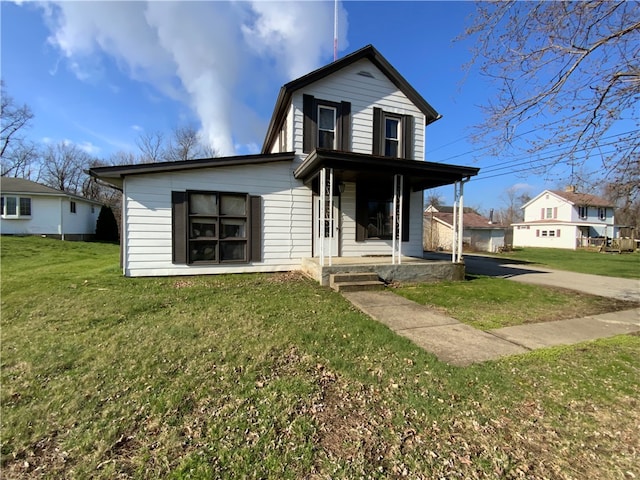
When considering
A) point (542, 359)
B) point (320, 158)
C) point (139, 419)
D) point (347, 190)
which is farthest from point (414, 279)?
point (139, 419)

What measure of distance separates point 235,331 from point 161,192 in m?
5.52

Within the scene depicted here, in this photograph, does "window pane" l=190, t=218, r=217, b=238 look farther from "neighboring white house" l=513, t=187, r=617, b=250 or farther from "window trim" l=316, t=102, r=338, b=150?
"neighboring white house" l=513, t=187, r=617, b=250

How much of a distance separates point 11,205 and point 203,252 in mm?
18600

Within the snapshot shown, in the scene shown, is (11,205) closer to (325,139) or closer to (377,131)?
(325,139)

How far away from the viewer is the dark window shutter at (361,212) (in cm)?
970

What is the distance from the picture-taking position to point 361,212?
9758mm

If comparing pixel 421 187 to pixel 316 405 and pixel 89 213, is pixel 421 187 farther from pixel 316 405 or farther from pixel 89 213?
pixel 89 213

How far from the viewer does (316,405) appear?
2.54 metres

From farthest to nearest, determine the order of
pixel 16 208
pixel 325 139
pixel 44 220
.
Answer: pixel 44 220
pixel 16 208
pixel 325 139

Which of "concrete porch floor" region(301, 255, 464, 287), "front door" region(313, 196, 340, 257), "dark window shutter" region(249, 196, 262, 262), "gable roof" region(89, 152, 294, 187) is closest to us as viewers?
"gable roof" region(89, 152, 294, 187)

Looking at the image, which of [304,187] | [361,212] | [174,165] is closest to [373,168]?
[361,212]

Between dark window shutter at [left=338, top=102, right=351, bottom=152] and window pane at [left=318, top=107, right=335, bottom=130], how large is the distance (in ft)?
0.97

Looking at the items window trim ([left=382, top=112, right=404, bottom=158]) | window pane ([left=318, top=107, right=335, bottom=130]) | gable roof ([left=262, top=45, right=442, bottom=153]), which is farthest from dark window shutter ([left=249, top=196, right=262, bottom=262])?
window trim ([left=382, top=112, right=404, bottom=158])

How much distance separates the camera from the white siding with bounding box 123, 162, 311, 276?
7.89 metres
